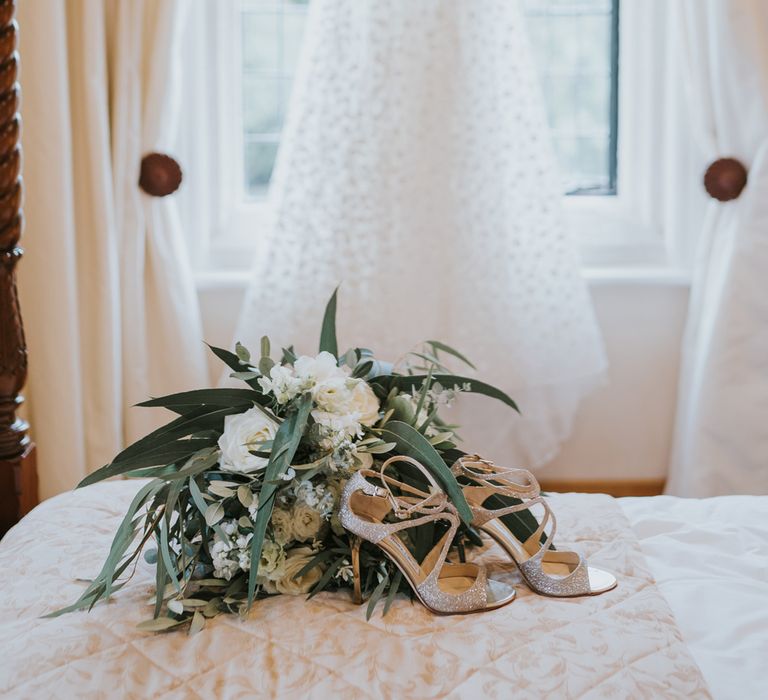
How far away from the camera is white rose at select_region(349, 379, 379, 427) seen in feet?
3.81

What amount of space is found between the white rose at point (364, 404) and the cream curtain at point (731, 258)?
155 centimetres

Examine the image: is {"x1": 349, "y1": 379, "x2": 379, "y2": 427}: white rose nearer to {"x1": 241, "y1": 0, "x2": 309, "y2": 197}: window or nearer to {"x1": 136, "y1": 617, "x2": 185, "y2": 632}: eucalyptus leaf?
{"x1": 136, "y1": 617, "x2": 185, "y2": 632}: eucalyptus leaf

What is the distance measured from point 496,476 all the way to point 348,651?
307 mm

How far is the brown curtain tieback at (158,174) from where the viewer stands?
8.04 feet

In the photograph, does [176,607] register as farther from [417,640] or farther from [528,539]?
[528,539]

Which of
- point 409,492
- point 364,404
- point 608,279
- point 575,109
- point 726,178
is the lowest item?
point 409,492

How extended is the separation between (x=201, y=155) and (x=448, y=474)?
1847 mm

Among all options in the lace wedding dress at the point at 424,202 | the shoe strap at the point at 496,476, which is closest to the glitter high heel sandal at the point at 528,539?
the shoe strap at the point at 496,476

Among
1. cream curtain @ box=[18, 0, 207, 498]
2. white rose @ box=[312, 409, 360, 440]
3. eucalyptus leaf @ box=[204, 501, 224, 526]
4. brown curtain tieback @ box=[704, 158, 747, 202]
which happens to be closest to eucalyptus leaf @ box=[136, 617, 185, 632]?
eucalyptus leaf @ box=[204, 501, 224, 526]

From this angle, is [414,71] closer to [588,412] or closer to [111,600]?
[588,412]

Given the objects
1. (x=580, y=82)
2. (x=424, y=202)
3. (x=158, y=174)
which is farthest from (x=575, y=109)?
(x=158, y=174)

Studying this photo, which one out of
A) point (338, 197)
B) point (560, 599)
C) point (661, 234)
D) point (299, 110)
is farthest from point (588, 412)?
point (560, 599)

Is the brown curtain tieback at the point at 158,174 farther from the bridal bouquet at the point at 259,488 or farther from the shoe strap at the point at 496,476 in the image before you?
the shoe strap at the point at 496,476

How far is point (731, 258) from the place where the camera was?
8.00 feet
